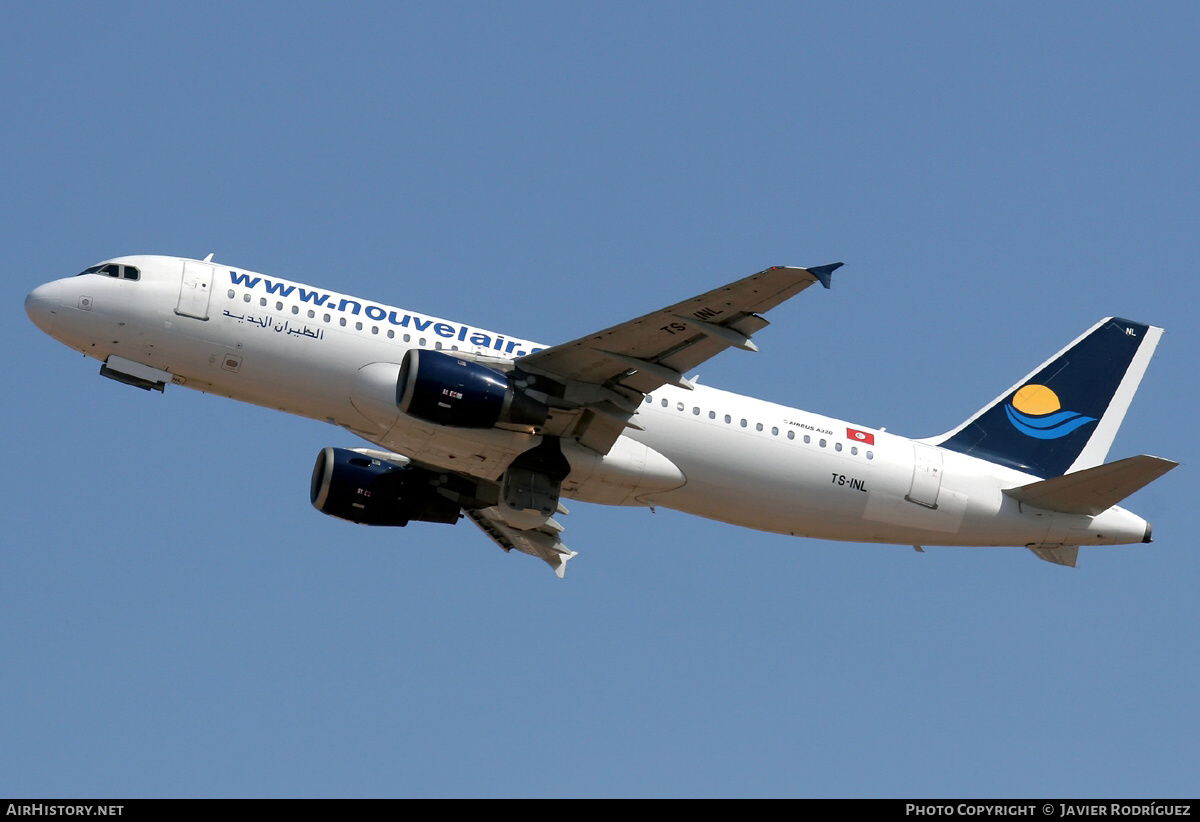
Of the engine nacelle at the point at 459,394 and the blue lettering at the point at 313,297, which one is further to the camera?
the blue lettering at the point at 313,297

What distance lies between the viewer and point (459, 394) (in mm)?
34531

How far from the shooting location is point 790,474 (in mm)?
37906

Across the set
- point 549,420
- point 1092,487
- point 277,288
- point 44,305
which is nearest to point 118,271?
point 44,305

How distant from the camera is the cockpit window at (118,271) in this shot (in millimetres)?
36156

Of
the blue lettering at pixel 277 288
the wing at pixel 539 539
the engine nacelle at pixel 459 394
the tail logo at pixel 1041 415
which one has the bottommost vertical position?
the wing at pixel 539 539

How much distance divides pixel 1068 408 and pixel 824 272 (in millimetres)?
17159

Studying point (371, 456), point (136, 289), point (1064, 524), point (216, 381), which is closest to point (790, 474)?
point (1064, 524)

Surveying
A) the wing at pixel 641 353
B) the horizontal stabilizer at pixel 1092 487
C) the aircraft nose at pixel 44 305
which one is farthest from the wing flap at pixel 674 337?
the aircraft nose at pixel 44 305

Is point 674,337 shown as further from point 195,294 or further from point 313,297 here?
point 195,294

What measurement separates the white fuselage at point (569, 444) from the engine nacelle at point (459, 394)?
0.65 m

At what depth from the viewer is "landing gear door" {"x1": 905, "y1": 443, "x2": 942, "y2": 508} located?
3922cm

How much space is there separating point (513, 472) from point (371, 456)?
20.8 ft

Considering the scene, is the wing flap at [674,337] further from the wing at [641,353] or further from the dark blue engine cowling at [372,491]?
the dark blue engine cowling at [372,491]
